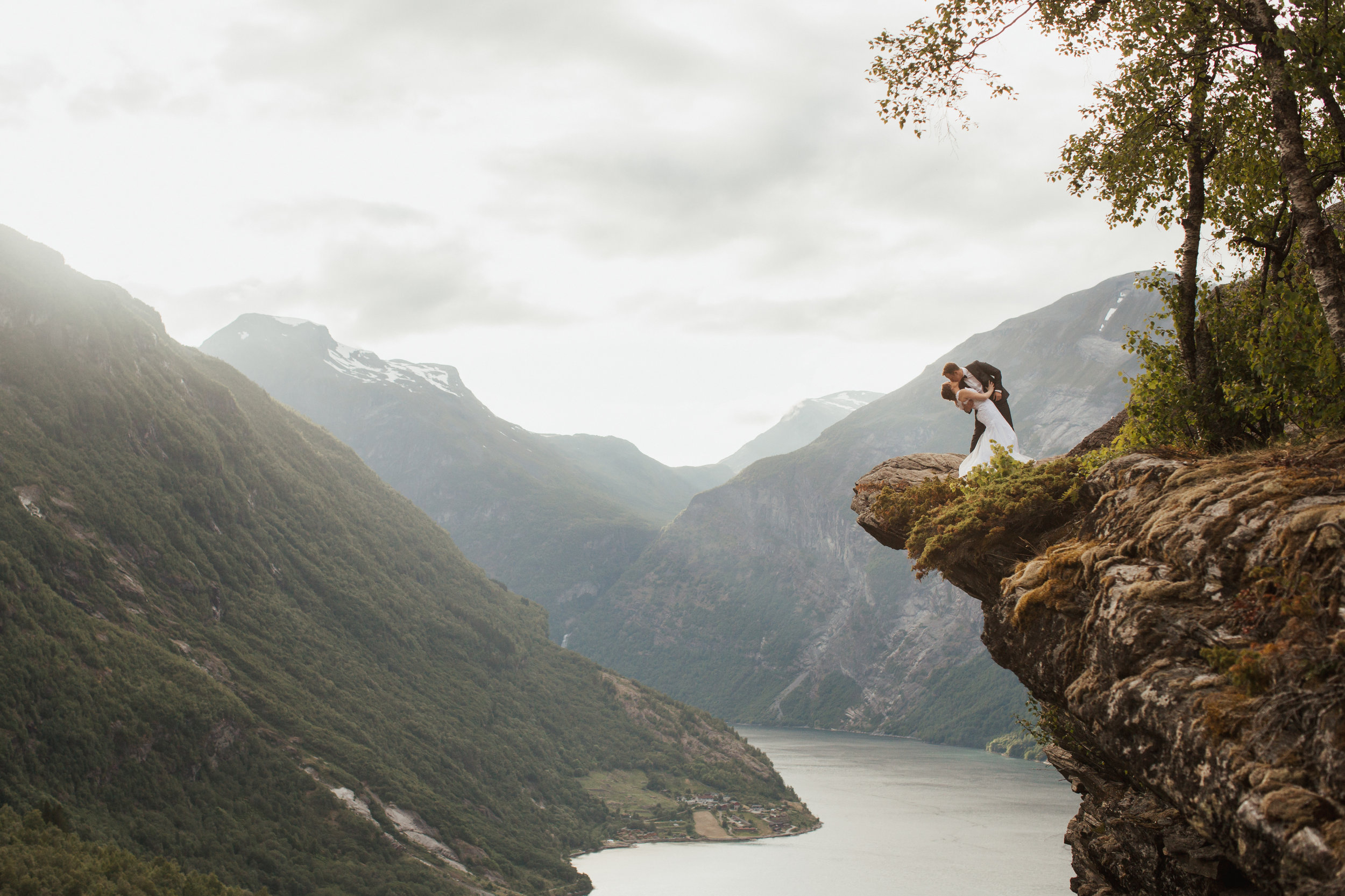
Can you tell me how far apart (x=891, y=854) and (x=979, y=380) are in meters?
118

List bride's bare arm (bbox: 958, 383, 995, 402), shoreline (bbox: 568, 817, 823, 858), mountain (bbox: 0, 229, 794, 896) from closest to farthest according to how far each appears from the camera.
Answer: bride's bare arm (bbox: 958, 383, 995, 402), mountain (bbox: 0, 229, 794, 896), shoreline (bbox: 568, 817, 823, 858)

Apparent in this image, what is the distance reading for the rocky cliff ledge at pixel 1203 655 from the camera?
23.7 feet

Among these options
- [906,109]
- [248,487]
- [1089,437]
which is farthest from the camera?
Answer: [248,487]

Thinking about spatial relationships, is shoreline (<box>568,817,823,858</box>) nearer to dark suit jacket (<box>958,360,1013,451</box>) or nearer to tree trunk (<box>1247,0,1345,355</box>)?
dark suit jacket (<box>958,360,1013,451</box>)

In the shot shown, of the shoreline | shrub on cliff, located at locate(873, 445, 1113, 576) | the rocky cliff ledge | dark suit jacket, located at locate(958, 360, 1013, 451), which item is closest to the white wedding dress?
dark suit jacket, located at locate(958, 360, 1013, 451)

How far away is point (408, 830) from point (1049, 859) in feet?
267

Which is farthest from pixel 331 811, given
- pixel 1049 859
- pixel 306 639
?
pixel 1049 859

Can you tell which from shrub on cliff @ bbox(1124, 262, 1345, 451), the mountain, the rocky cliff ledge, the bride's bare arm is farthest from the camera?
the mountain

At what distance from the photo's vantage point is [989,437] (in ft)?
52.7

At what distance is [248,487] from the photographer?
167750 mm

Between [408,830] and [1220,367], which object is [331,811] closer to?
[408,830]

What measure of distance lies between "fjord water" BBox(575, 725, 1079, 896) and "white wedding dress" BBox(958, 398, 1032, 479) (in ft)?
326

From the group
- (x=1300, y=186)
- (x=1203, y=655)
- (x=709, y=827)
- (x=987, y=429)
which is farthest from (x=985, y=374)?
(x=709, y=827)

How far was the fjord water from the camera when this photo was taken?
105688 millimetres
